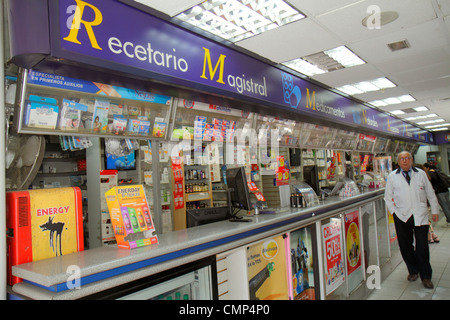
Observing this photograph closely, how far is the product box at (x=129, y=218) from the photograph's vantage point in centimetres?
199

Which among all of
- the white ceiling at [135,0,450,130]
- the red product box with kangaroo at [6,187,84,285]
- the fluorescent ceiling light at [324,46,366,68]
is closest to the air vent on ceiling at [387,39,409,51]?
the white ceiling at [135,0,450,130]

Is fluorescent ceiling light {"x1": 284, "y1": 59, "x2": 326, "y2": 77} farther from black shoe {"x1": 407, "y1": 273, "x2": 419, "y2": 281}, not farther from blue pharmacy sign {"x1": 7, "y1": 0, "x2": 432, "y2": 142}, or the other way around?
black shoe {"x1": 407, "y1": 273, "x2": 419, "y2": 281}

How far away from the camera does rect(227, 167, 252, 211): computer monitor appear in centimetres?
311

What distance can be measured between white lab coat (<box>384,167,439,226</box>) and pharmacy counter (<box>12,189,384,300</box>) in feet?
8.56

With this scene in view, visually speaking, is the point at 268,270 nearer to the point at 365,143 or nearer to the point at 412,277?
the point at 412,277

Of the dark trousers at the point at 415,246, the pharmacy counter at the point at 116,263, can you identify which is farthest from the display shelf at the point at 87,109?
the dark trousers at the point at 415,246

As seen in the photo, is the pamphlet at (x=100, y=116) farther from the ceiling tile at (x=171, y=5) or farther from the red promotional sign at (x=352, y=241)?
the red promotional sign at (x=352, y=241)

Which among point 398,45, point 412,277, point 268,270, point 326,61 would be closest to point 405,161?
point 398,45

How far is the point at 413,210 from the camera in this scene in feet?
13.8

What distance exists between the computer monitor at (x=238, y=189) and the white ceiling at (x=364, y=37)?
1449 mm

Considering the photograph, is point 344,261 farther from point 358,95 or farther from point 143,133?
point 358,95
